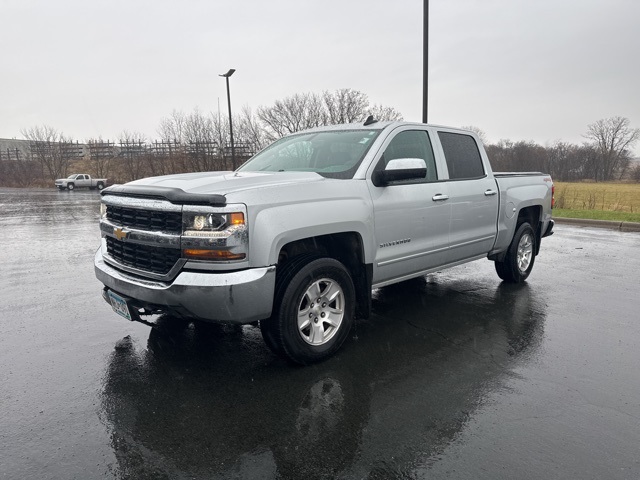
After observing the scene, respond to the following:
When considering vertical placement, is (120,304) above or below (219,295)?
below

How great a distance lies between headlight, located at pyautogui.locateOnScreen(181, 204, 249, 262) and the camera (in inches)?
123

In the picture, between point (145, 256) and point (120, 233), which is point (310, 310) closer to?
point (145, 256)

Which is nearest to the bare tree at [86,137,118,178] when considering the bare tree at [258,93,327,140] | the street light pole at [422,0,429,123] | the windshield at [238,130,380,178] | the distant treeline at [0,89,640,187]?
the distant treeline at [0,89,640,187]

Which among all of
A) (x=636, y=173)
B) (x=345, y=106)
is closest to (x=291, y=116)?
(x=345, y=106)

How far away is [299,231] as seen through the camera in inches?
136

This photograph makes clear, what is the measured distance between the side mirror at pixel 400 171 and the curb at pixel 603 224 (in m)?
10.7

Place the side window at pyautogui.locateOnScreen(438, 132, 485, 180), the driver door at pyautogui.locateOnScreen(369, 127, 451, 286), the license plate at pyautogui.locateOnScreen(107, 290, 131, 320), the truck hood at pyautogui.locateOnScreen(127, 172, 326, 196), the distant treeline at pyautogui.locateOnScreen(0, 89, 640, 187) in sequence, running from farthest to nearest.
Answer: the distant treeline at pyautogui.locateOnScreen(0, 89, 640, 187), the side window at pyautogui.locateOnScreen(438, 132, 485, 180), the driver door at pyautogui.locateOnScreen(369, 127, 451, 286), the license plate at pyautogui.locateOnScreen(107, 290, 131, 320), the truck hood at pyautogui.locateOnScreen(127, 172, 326, 196)

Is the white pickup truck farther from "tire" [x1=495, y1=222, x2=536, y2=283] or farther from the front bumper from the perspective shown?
the front bumper

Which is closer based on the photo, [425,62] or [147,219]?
[147,219]

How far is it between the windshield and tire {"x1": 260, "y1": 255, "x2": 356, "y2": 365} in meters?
0.95

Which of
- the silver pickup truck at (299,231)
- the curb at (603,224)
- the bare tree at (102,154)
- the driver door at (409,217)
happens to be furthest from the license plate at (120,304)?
the bare tree at (102,154)

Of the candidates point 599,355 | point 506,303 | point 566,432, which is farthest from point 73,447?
point 506,303

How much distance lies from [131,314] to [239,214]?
124 cm

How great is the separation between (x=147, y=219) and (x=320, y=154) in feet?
6.08
